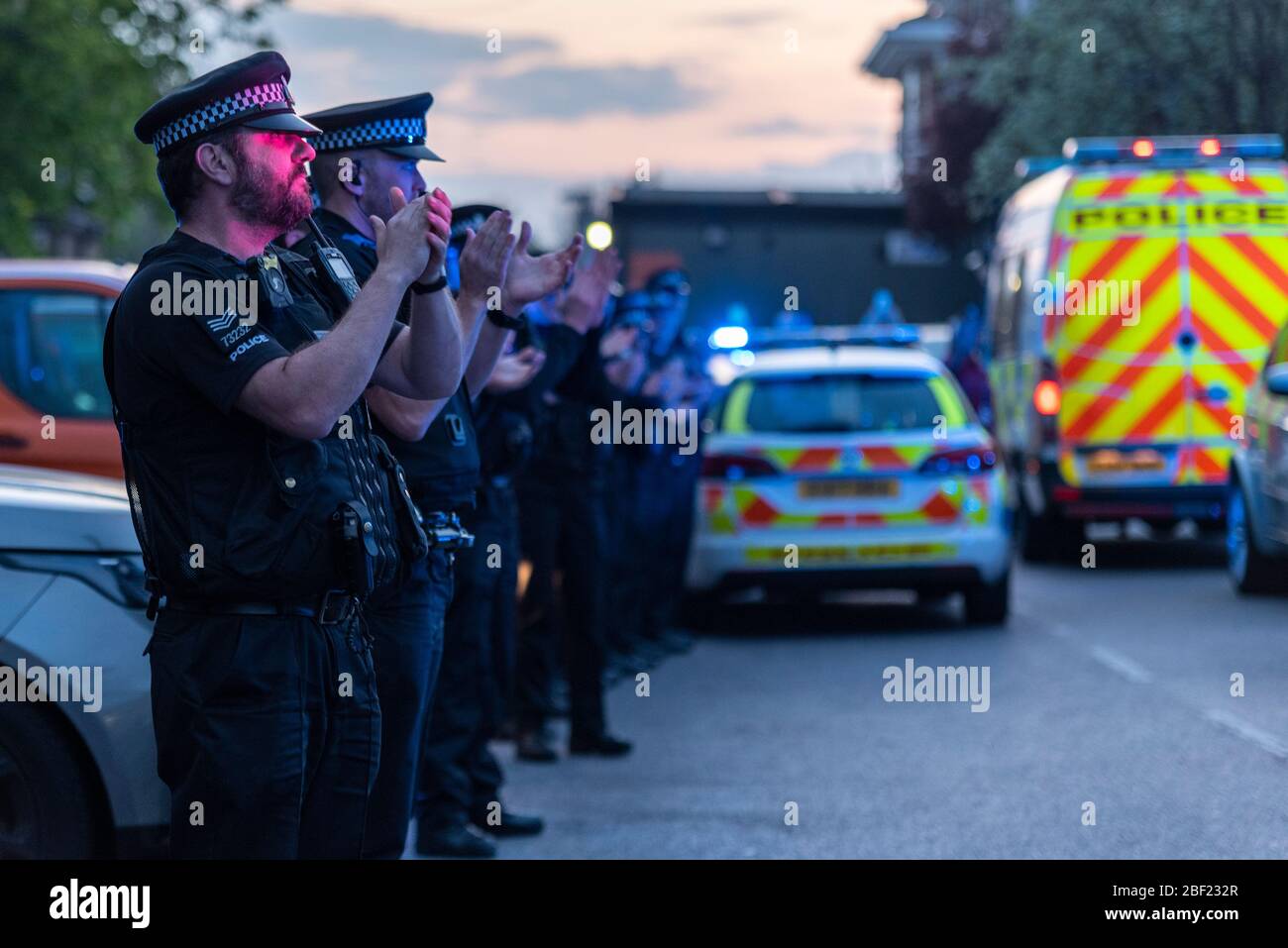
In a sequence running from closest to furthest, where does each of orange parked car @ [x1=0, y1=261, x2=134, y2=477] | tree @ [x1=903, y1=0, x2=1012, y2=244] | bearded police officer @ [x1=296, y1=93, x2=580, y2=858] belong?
bearded police officer @ [x1=296, y1=93, x2=580, y2=858], orange parked car @ [x1=0, y1=261, x2=134, y2=477], tree @ [x1=903, y1=0, x2=1012, y2=244]

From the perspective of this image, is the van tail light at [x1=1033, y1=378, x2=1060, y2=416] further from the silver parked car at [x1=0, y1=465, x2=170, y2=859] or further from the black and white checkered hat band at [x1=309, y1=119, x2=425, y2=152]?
the silver parked car at [x1=0, y1=465, x2=170, y2=859]

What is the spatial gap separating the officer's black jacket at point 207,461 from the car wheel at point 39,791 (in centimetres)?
142

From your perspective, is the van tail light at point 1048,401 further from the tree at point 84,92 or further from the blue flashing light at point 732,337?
the tree at point 84,92

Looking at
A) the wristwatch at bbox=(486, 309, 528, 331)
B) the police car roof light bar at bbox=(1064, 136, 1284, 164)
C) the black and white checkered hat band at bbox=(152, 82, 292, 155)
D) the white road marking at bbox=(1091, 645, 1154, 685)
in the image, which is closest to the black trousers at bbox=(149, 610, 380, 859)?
the black and white checkered hat band at bbox=(152, 82, 292, 155)

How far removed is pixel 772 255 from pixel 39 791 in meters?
28.8

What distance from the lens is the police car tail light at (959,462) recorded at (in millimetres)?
12328

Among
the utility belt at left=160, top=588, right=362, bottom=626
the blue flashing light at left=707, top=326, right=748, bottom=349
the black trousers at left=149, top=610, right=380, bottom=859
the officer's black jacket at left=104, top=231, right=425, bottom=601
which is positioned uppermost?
the officer's black jacket at left=104, top=231, right=425, bottom=601

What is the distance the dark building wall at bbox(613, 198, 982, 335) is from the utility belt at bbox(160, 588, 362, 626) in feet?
86.7

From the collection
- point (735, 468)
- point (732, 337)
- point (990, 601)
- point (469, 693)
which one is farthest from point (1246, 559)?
point (469, 693)

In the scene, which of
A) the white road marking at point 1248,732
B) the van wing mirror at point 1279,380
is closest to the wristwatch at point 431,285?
the white road marking at point 1248,732

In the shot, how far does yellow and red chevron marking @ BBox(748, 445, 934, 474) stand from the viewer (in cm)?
1230

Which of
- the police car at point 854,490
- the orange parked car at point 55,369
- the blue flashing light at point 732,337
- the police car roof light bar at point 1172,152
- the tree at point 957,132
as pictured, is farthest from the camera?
the tree at point 957,132

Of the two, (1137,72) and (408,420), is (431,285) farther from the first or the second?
(1137,72)
